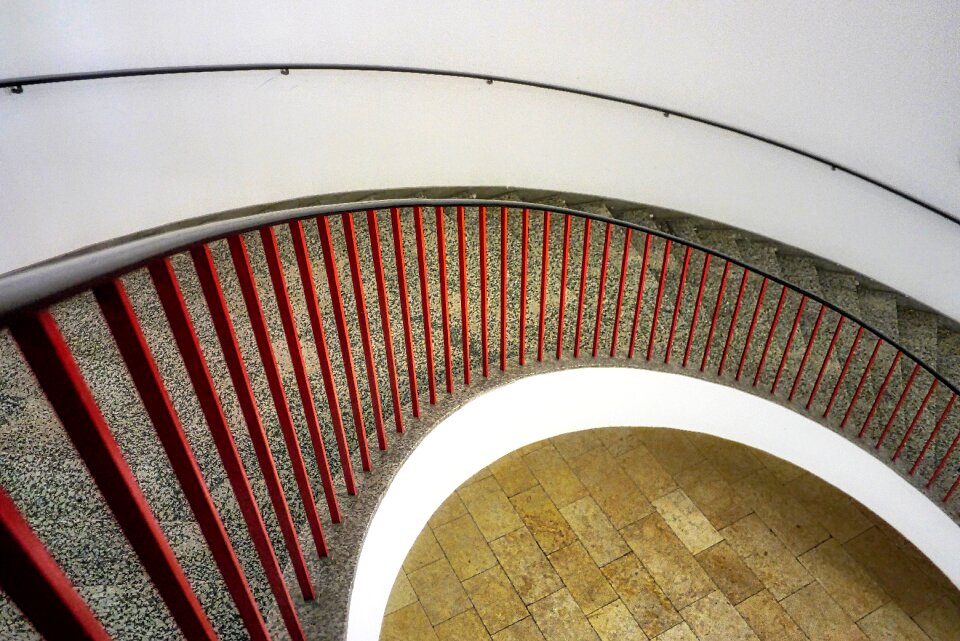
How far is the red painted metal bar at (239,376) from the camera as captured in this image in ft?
3.79

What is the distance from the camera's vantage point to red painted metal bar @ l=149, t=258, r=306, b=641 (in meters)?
1.00

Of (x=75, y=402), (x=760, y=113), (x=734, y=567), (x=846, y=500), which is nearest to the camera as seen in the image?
(x=75, y=402)

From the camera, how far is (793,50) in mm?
3871

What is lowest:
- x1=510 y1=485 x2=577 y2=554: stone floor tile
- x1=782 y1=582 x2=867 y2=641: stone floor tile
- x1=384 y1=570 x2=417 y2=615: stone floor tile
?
x1=782 y1=582 x2=867 y2=641: stone floor tile

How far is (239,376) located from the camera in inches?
50.8

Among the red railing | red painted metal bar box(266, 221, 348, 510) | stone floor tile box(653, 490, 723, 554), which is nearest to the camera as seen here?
the red railing

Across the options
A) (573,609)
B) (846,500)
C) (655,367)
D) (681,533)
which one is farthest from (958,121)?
(573,609)

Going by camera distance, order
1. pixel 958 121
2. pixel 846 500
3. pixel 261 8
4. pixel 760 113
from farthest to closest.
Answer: pixel 846 500 → pixel 760 113 → pixel 958 121 → pixel 261 8

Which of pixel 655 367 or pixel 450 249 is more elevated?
pixel 450 249

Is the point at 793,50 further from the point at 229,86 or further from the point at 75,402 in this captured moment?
the point at 75,402

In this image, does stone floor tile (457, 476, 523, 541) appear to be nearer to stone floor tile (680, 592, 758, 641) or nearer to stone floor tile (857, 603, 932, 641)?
stone floor tile (680, 592, 758, 641)

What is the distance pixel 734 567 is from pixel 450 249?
2699 mm

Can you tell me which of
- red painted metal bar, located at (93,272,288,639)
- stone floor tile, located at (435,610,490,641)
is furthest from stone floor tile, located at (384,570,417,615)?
red painted metal bar, located at (93,272,288,639)

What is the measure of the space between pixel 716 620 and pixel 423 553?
1804mm
